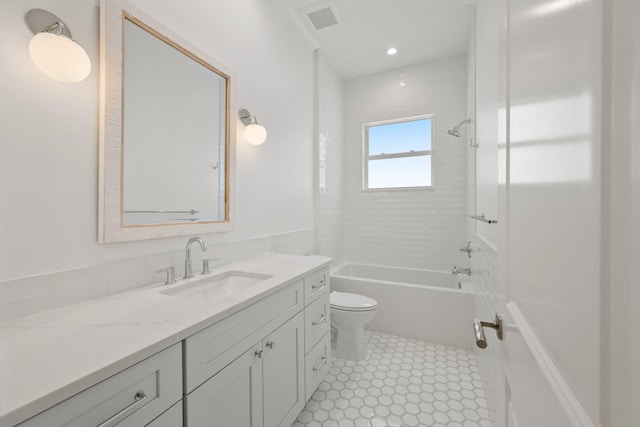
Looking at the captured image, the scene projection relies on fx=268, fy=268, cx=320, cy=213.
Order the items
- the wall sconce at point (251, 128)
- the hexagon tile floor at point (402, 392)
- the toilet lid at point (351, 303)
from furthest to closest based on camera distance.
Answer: the toilet lid at point (351, 303) < the wall sconce at point (251, 128) < the hexagon tile floor at point (402, 392)

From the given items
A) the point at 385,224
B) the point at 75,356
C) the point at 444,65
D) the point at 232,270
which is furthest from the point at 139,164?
the point at 444,65

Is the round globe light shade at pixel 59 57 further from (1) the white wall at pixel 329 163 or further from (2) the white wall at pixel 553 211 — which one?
(1) the white wall at pixel 329 163

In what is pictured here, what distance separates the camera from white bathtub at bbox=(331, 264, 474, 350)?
7.52 feet

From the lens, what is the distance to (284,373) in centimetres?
130

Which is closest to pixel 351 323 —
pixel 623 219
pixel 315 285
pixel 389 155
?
pixel 315 285

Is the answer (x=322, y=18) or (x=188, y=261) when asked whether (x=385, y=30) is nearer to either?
(x=322, y=18)

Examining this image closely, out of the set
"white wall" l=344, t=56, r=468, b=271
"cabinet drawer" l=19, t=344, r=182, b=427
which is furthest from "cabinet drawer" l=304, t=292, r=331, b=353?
"white wall" l=344, t=56, r=468, b=271

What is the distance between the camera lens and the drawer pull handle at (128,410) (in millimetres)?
626

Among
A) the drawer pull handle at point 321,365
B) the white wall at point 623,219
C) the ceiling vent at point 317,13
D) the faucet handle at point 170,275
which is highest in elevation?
the ceiling vent at point 317,13

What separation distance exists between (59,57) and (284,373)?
5.02 feet

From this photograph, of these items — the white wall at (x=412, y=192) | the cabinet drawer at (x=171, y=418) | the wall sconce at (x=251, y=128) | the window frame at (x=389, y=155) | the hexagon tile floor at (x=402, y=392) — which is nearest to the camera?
the cabinet drawer at (x=171, y=418)

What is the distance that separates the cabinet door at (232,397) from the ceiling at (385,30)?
259 centimetres

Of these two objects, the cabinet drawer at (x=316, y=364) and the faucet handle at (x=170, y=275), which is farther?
the cabinet drawer at (x=316, y=364)

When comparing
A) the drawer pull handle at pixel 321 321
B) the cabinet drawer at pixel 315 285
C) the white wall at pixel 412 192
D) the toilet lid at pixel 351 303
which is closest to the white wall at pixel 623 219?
the cabinet drawer at pixel 315 285
